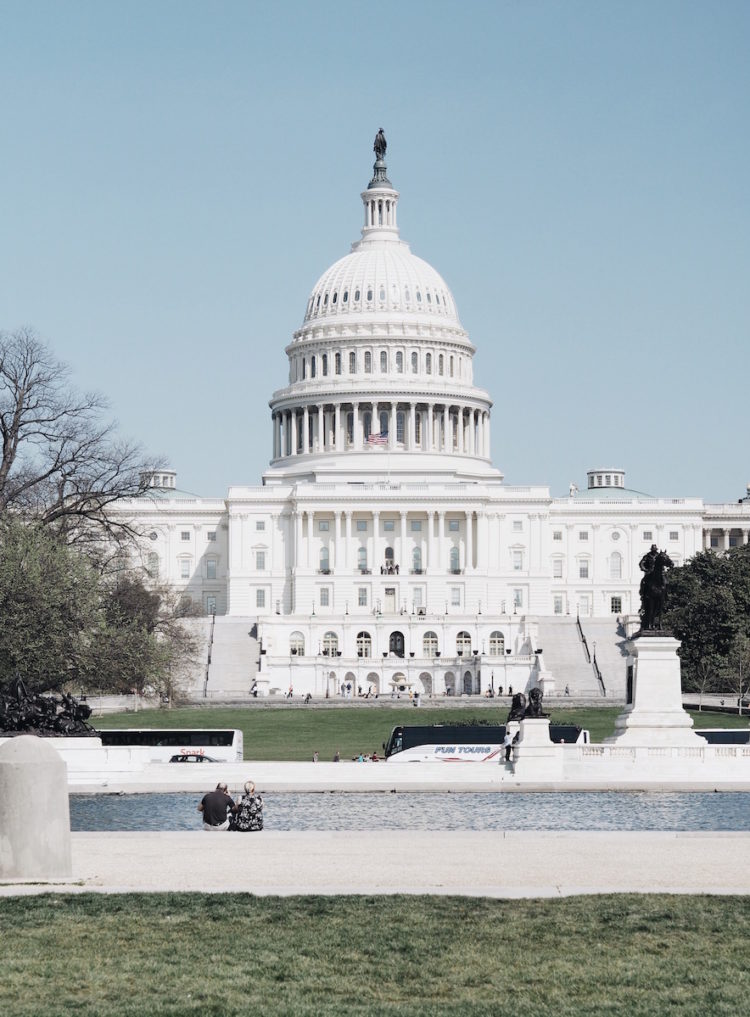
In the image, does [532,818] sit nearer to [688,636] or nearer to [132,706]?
[132,706]

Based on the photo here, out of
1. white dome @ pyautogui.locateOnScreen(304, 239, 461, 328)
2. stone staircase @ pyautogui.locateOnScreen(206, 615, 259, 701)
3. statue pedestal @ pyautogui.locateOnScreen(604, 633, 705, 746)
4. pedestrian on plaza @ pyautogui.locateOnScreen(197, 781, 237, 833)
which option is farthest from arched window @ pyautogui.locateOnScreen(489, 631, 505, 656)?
pedestrian on plaza @ pyautogui.locateOnScreen(197, 781, 237, 833)

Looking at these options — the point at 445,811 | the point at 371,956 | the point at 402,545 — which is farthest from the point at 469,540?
the point at 371,956

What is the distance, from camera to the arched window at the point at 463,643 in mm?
148375

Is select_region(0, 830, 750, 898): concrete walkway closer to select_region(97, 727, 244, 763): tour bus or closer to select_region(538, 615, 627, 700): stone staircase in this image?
select_region(97, 727, 244, 763): tour bus

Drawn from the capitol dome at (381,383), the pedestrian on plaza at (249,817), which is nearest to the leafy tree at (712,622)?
the capitol dome at (381,383)

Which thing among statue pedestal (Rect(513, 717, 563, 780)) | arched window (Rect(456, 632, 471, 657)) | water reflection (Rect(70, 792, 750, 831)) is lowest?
water reflection (Rect(70, 792, 750, 831))

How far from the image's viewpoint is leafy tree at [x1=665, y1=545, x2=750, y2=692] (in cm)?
11131

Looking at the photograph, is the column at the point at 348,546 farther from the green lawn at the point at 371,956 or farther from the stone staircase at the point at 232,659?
the green lawn at the point at 371,956

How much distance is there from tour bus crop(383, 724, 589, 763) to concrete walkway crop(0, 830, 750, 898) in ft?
87.7

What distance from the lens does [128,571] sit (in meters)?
107

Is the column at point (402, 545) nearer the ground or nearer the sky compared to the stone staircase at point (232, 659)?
nearer the sky

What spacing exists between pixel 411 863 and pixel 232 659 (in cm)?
10450

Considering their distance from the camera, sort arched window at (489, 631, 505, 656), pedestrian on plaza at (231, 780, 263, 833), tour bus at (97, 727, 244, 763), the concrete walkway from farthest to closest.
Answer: arched window at (489, 631, 505, 656) < tour bus at (97, 727, 244, 763) < pedestrian on plaza at (231, 780, 263, 833) < the concrete walkway

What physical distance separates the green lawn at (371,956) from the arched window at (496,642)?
123 meters
